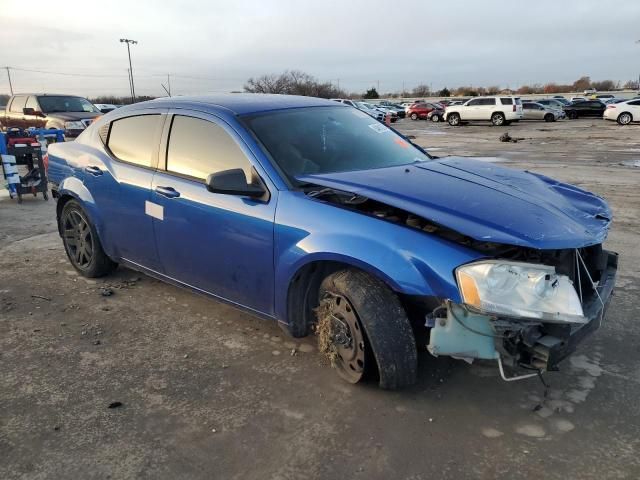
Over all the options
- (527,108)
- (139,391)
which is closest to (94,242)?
(139,391)

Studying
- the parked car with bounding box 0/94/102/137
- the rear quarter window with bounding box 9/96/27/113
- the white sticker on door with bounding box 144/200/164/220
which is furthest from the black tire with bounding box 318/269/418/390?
the rear quarter window with bounding box 9/96/27/113

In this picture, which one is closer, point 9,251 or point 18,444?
point 18,444

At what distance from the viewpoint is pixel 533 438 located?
8.59 feet

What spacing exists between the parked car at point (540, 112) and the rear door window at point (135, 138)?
3654 cm

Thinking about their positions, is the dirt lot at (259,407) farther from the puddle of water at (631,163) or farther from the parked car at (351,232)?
the puddle of water at (631,163)

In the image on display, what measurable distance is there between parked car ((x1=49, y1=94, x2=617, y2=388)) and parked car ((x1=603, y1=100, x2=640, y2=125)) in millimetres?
31520

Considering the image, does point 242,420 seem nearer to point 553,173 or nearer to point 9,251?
point 9,251

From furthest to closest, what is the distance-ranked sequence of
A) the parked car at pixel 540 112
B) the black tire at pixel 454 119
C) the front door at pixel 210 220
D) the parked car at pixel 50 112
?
1. the parked car at pixel 540 112
2. the black tire at pixel 454 119
3. the parked car at pixel 50 112
4. the front door at pixel 210 220

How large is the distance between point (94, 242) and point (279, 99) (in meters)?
2.09

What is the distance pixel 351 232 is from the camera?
2795 millimetres

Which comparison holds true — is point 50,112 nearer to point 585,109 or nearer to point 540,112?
point 540,112

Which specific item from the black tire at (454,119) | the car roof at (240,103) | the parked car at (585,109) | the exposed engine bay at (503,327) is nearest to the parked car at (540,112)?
the parked car at (585,109)

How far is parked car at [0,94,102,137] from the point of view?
46.0 feet

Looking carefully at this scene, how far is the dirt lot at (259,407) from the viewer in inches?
97.3
